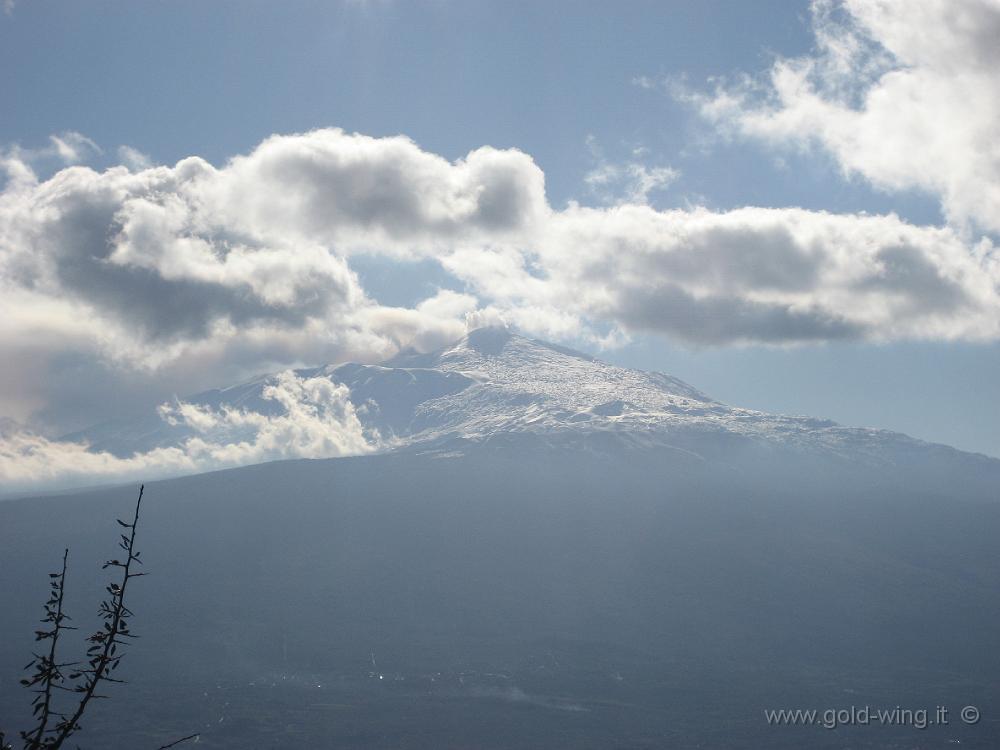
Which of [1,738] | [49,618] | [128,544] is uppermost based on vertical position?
[128,544]

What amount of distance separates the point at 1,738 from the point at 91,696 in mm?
1368

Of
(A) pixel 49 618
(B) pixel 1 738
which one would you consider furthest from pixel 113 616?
(B) pixel 1 738

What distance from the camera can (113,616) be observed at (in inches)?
575

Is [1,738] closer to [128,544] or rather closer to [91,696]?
[91,696]

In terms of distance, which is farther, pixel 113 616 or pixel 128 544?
pixel 113 616

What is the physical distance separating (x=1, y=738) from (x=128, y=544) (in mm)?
3999

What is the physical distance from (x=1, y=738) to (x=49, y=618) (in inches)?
74.9

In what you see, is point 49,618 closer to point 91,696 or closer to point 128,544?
point 91,696

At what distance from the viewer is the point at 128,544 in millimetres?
13484

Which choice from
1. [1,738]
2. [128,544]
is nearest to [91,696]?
[1,738]

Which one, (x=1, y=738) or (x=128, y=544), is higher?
(x=128, y=544)

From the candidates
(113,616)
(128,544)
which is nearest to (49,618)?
(113,616)

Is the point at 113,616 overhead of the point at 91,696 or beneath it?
overhead

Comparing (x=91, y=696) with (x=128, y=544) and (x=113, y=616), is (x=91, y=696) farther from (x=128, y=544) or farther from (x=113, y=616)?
(x=128, y=544)
